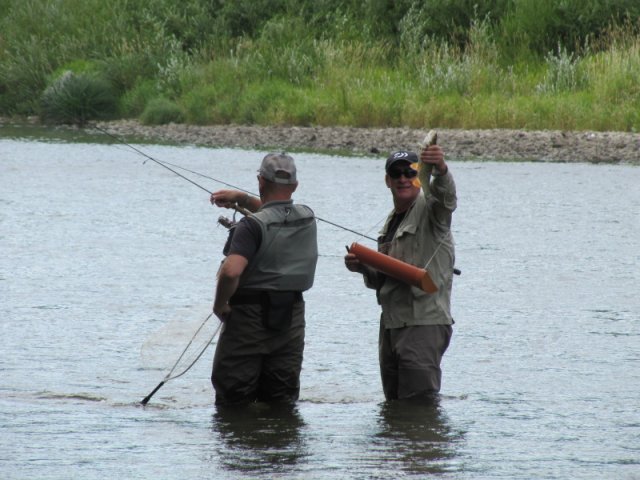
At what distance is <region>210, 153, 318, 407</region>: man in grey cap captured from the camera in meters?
6.47

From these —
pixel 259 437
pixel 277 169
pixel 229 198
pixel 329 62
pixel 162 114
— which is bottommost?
pixel 259 437

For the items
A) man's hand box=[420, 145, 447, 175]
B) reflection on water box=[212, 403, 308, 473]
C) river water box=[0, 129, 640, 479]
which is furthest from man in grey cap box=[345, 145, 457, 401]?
reflection on water box=[212, 403, 308, 473]

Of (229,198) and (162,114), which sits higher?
(229,198)

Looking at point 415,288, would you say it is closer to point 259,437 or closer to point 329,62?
point 259,437

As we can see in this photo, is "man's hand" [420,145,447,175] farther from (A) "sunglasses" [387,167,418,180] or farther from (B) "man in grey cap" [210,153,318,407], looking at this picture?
(B) "man in grey cap" [210,153,318,407]

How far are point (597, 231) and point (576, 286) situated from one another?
12.3ft

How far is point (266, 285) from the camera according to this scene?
21.5ft

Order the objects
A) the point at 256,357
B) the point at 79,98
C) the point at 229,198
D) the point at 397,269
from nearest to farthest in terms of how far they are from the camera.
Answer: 1. the point at 397,269
2. the point at 256,357
3. the point at 229,198
4. the point at 79,98

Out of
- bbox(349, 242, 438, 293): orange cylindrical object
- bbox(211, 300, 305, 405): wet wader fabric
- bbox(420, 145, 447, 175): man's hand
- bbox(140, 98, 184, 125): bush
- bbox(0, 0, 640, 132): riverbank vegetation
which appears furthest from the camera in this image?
bbox(140, 98, 184, 125): bush

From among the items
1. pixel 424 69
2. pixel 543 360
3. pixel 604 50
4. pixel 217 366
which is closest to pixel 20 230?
pixel 543 360

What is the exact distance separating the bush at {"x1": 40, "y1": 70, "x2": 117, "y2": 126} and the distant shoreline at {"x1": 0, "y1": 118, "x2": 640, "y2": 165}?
153 inches

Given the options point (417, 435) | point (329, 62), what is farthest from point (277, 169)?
point (329, 62)

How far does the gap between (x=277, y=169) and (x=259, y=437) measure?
135cm

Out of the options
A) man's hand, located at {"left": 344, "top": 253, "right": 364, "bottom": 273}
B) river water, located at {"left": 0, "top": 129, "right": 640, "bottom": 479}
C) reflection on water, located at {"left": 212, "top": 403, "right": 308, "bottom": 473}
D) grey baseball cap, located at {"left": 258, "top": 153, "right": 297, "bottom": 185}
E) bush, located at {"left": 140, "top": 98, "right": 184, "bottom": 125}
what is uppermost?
grey baseball cap, located at {"left": 258, "top": 153, "right": 297, "bottom": 185}
